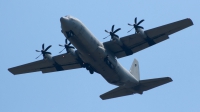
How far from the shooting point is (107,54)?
53250 mm

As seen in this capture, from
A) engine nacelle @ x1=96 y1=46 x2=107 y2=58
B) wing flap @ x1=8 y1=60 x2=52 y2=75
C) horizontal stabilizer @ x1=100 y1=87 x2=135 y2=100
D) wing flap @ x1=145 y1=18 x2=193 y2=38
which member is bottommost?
horizontal stabilizer @ x1=100 y1=87 x2=135 y2=100

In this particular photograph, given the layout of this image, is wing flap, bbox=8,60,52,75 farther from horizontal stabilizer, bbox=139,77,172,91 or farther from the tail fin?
horizontal stabilizer, bbox=139,77,172,91

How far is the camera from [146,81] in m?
56.8

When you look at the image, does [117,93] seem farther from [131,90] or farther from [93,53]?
[93,53]

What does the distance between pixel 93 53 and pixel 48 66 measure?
944 cm

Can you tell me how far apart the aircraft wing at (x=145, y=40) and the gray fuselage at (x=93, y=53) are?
3.41ft

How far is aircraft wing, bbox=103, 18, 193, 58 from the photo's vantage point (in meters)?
51.4

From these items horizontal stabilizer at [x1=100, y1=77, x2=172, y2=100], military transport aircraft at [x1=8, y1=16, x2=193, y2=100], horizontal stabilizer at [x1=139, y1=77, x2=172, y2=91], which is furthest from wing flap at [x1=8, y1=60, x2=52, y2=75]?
horizontal stabilizer at [x1=139, y1=77, x2=172, y2=91]

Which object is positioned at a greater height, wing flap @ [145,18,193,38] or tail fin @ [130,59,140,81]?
wing flap @ [145,18,193,38]

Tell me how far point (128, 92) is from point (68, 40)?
12193mm

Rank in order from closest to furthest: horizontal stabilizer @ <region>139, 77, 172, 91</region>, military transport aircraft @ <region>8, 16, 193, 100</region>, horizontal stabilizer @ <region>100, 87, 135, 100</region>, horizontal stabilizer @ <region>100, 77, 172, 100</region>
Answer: military transport aircraft @ <region>8, 16, 193, 100</region> < horizontal stabilizer @ <region>139, 77, 172, 91</region> < horizontal stabilizer @ <region>100, 77, 172, 100</region> < horizontal stabilizer @ <region>100, 87, 135, 100</region>

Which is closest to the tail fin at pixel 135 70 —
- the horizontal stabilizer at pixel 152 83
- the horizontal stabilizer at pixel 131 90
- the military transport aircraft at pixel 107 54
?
the military transport aircraft at pixel 107 54

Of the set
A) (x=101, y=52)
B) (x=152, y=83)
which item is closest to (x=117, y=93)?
(x=152, y=83)

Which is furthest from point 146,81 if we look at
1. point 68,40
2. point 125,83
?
point 68,40
